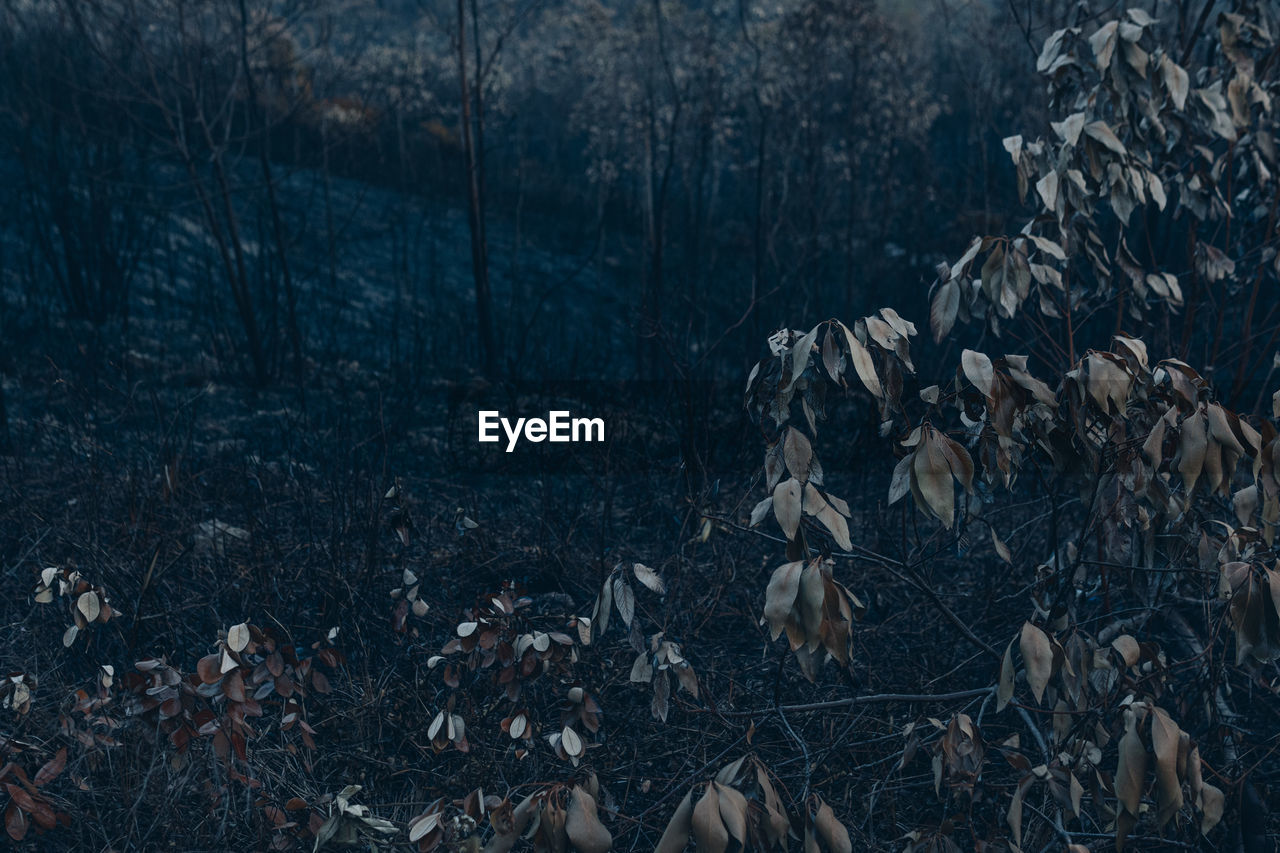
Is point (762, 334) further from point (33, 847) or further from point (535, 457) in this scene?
point (33, 847)

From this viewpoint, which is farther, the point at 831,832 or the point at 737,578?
the point at 737,578

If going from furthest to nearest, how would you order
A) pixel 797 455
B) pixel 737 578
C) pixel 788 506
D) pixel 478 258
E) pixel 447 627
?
pixel 478 258 → pixel 737 578 → pixel 447 627 → pixel 797 455 → pixel 788 506

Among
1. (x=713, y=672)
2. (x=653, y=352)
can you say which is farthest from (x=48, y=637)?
(x=653, y=352)

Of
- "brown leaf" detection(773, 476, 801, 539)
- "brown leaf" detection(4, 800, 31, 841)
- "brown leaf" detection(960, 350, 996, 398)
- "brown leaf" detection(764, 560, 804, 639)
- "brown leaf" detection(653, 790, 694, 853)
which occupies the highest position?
"brown leaf" detection(960, 350, 996, 398)

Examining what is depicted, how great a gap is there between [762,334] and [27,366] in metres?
4.07

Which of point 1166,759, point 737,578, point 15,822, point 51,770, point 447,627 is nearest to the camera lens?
point 1166,759

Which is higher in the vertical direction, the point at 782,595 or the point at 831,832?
the point at 782,595

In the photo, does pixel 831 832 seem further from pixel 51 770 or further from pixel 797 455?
pixel 51 770

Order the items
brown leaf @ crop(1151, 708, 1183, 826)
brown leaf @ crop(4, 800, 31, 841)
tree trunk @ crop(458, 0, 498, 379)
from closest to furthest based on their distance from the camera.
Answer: brown leaf @ crop(1151, 708, 1183, 826) → brown leaf @ crop(4, 800, 31, 841) → tree trunk @ crop(458, 0, 498, 379)

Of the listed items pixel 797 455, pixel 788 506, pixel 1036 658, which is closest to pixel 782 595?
pixel 788 506

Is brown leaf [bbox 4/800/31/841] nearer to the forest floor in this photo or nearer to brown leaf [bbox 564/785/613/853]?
the forest floor

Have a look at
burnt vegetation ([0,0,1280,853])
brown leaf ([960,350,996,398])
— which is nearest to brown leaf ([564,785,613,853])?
burnt vegetation ([0,0,1280,853])

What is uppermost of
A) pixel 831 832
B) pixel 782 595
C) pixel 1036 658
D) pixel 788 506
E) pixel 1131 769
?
pixel 788 506

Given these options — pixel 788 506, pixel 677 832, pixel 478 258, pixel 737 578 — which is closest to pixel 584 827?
pixel 677 832
